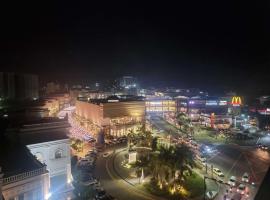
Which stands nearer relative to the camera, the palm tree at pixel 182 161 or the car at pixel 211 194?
the car at pixel 211 194

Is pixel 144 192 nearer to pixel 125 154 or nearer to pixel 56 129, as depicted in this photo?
pixel 56 129

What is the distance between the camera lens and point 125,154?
39.0m

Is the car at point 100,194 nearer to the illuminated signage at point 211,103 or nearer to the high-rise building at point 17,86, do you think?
the high-rise building at point 17,86

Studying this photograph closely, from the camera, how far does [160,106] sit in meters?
87.3

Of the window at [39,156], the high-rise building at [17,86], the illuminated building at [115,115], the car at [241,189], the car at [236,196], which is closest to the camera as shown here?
the window at [39,156]

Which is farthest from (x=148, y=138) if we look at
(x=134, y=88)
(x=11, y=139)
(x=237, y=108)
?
(x=134, y=88)

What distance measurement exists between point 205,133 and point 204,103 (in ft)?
70.2

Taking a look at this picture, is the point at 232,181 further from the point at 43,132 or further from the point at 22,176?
the point at 22,176

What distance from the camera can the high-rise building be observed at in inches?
2450

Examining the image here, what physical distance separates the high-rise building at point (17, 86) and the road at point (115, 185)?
39.4 metres

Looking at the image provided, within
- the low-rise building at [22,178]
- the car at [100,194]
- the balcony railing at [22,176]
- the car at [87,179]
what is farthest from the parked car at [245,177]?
the balcony railing at [22,176]

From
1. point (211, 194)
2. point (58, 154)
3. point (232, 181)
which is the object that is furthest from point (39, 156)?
point (232, 181)

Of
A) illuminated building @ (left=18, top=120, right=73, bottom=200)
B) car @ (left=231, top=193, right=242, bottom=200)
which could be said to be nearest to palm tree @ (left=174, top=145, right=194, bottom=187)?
car @ (left=231, top=193, right=242, bottom=200)

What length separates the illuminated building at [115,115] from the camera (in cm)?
5862
